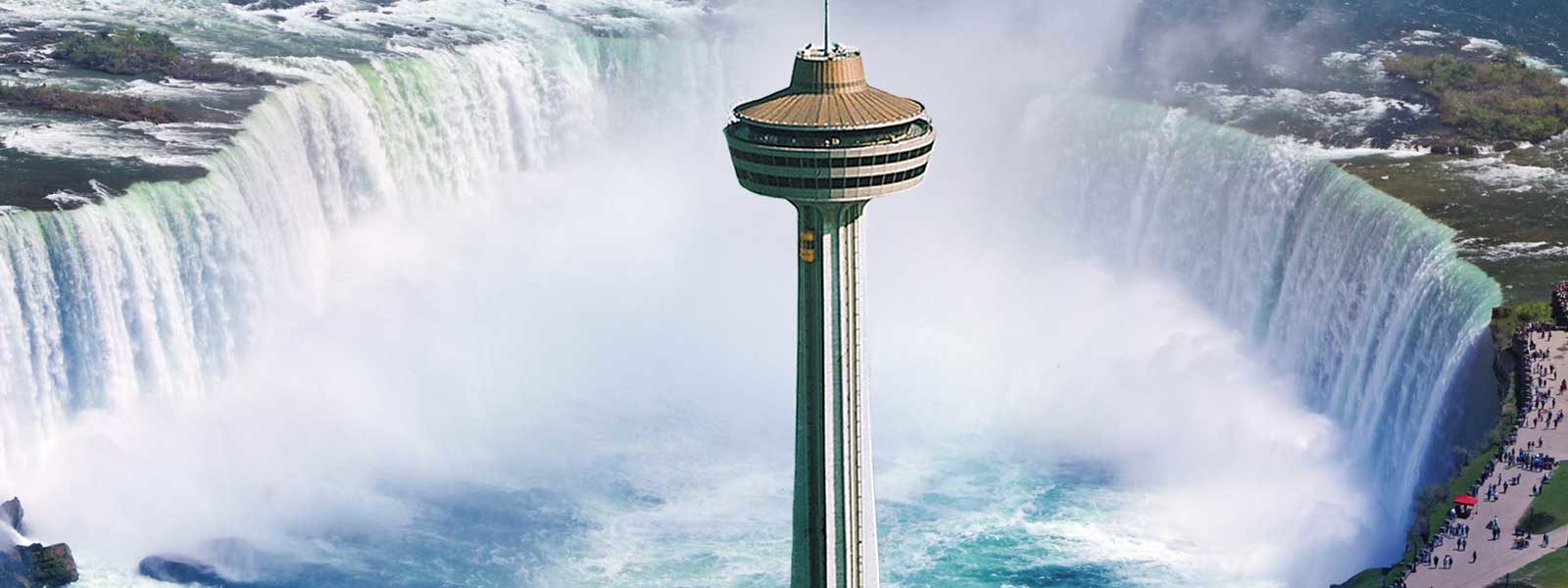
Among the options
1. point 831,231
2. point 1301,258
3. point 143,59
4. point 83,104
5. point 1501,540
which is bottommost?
point 1501,540

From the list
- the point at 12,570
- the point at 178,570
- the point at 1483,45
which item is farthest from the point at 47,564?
the point at 1483,45

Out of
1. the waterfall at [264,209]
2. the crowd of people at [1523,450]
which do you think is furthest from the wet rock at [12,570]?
the crowd of people at [1523,450]

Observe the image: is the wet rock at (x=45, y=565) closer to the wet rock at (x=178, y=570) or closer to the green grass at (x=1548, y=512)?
the wet rock at (x=178, y=570)

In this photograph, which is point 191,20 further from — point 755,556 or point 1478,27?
point 1478,27

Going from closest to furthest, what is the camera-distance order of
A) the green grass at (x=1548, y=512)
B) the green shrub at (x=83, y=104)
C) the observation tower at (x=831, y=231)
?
the observation tower at (x=831, y=231)
the green grass at (x=1548, y=512)
the green shrub at (x=83, y=104)

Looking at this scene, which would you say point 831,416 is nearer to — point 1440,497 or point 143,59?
point 1440,497
